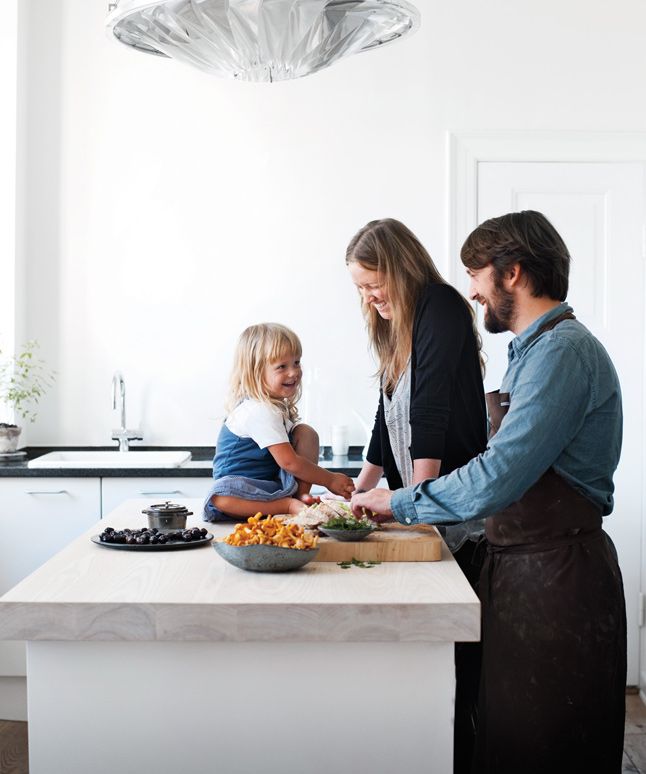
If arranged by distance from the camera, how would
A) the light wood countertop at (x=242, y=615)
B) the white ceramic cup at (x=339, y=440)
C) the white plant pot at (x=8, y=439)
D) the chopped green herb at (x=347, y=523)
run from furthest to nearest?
the white ceramic cup at (x=339, y=440)
the white plant pot at (x=8, y=439)
the chopped green herb at (x=347, y=523)
the light wood countertop at (x=242, y=615)

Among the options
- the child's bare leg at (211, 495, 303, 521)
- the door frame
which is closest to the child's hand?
the child's bare leg at (211, 495, 303, 521)

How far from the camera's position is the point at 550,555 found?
1.93 metres

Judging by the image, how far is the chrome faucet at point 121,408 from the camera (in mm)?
3996

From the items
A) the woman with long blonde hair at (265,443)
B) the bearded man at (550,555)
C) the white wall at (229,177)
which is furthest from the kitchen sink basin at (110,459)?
the bearded man at (550,555)

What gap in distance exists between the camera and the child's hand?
2525mm

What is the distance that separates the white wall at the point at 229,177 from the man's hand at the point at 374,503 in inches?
77.7

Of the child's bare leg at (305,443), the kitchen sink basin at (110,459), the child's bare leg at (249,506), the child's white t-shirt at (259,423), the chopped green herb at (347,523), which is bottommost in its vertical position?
the kitchen sink basin at (110,459)

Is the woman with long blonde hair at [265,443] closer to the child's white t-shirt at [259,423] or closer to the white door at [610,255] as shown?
the child's white t-shirt at [259,423]

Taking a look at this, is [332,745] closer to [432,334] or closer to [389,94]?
[432,334]

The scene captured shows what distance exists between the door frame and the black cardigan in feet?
5.93

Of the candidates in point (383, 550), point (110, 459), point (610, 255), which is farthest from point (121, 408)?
point (383, 550)

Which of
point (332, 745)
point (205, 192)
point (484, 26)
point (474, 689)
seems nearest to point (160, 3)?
point (332, 745)

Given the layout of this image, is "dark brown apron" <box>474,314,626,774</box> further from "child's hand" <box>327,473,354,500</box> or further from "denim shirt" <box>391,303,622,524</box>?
"child's hand" <box>327,473,354,500</box>

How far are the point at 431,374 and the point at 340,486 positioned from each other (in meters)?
0.51
